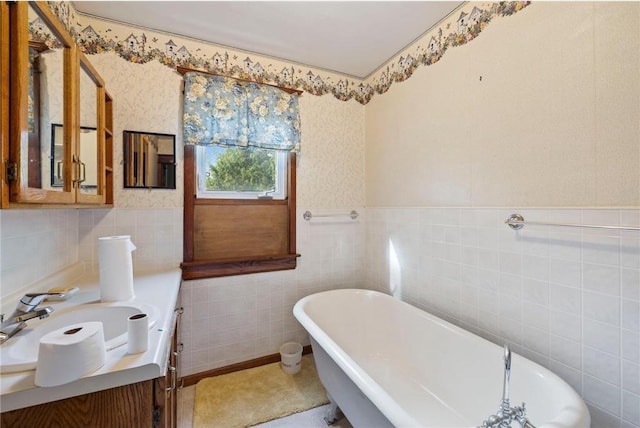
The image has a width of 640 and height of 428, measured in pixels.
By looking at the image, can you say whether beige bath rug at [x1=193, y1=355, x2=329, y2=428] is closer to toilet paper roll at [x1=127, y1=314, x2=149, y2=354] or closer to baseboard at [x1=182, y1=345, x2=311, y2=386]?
baseboard at [x1=182, y1=345, x2=311, y2=386]

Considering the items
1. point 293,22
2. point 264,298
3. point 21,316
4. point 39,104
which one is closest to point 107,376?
point 21,316

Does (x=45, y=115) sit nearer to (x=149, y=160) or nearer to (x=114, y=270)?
(x=114, y=270)

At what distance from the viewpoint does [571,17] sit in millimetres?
1188

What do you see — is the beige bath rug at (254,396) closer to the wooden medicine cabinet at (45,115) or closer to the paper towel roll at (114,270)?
the paper towel roll at (114,270)

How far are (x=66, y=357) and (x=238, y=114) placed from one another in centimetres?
177

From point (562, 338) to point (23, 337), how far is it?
2.12 meters

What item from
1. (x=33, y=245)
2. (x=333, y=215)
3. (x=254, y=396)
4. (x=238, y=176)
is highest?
(x=238, y=176)

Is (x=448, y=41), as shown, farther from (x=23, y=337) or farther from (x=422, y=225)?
(x=23, y=337)

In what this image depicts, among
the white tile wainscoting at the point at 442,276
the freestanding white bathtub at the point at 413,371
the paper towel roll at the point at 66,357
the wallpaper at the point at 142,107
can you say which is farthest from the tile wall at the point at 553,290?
the wallpaper at the point at 142,107

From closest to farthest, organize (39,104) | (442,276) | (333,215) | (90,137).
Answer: (39,104), (90,137), (442,276), (333,215)

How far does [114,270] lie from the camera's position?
Answer: 4.04 feet

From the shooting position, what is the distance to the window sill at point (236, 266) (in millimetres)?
1972

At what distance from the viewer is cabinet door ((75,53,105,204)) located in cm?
122

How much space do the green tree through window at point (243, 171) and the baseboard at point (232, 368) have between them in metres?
1.40
